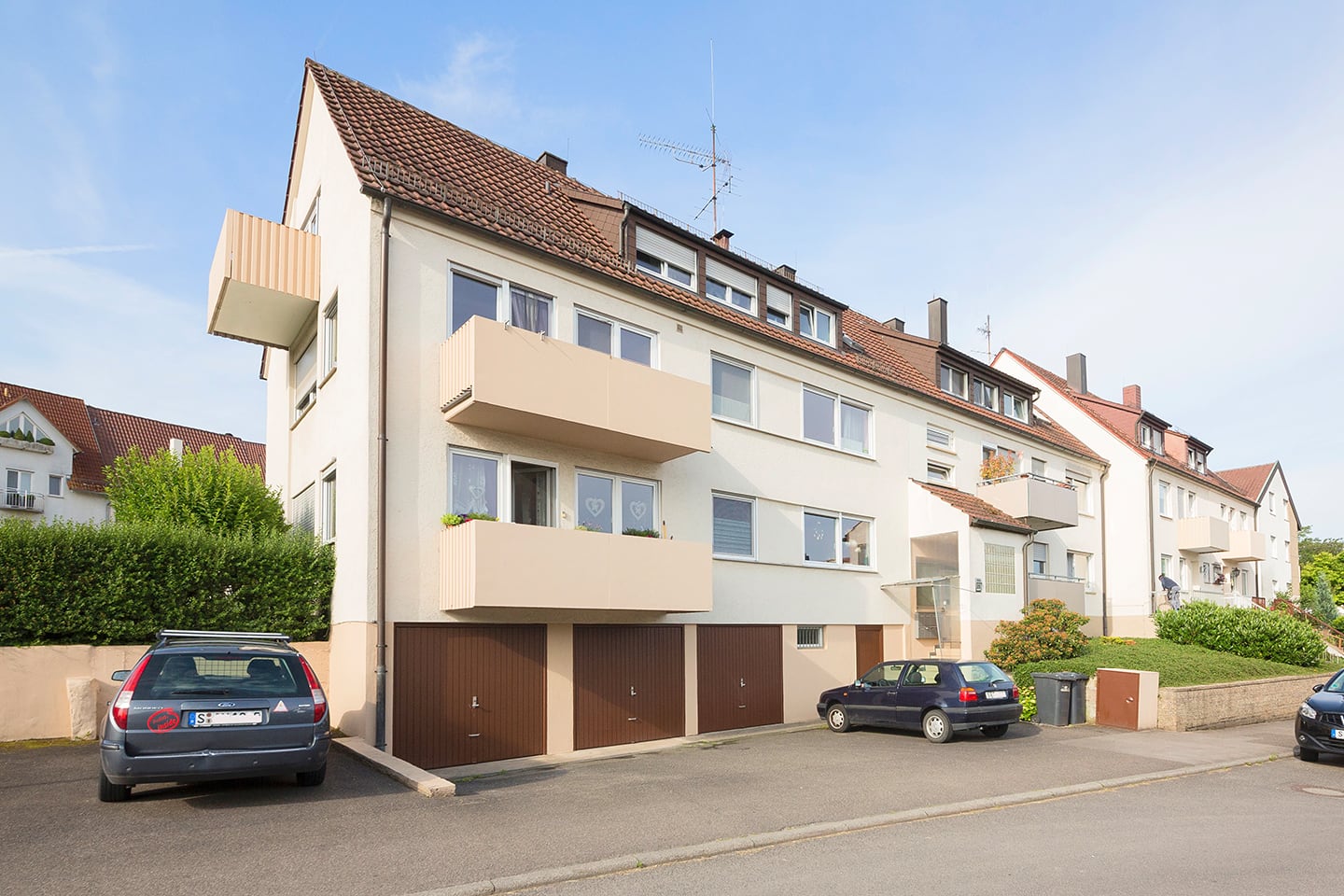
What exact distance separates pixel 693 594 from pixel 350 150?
Answer: 353 inches

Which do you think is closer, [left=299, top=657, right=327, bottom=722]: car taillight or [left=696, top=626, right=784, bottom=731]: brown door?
[left=299, top=657, right=327, bottom=722]: car taillight

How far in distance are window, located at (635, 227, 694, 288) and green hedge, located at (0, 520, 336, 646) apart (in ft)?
27.1

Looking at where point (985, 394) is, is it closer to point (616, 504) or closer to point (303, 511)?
point (616, 504)

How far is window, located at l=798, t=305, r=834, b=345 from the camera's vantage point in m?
22.6

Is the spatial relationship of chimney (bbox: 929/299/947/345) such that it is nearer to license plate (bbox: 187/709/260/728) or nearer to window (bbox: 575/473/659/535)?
window (bbox: 575/473/659/535)

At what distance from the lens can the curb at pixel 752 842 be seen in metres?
7.09

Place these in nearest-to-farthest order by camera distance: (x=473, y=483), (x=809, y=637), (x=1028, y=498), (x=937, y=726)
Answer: (x=473, y=483)
(x=937, y=726)
(x=809, y=637)
(x=1028, y=498)

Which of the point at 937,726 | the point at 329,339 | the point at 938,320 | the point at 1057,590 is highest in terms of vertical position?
the point at 938,320

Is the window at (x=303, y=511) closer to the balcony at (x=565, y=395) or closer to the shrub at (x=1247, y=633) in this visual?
the balcony at (x=565, y=395)

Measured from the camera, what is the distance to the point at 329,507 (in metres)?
15.9

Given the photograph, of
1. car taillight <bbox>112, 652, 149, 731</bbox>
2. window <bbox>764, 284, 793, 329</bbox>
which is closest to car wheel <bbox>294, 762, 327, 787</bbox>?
car taillight <bbox>112, 652, 149, 731</bbox>

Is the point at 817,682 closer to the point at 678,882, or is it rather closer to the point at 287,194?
the point at 678,882

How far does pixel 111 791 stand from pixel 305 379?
10.5 m

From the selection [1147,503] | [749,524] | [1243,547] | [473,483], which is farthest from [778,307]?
[1243,547]
